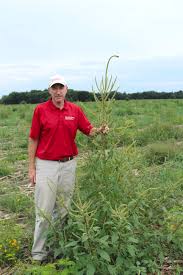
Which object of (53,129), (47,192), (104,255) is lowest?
(104,255)

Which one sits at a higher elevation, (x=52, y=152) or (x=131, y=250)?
(x=52, y=152)

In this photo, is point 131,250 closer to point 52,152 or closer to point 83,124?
point 52,152

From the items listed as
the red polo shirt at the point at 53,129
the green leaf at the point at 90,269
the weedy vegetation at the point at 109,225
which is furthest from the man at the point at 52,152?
the green leaf at the point at 90,269

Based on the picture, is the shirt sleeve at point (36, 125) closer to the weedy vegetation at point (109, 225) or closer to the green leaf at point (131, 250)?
the weedy vegetation at point (109, 225)


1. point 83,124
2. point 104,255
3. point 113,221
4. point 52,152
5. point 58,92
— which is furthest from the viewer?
point 83,124

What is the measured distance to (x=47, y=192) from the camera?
445 cm

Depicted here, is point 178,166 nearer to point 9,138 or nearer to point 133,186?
point 133,186

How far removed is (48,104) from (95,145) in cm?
59

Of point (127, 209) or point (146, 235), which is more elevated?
point (127, 209)

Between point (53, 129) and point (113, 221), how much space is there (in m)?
1.03

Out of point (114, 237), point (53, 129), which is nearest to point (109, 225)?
point (114, 237)

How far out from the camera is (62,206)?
14.2 ft

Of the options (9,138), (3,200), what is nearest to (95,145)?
(3,200)

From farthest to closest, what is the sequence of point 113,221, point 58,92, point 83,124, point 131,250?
1. point 83,124
2. point 58,92
3. point 113,221
4. point 131,250
